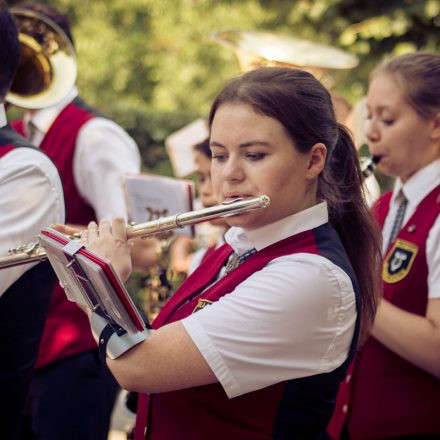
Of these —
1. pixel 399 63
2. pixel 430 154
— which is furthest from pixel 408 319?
pixel 399 63

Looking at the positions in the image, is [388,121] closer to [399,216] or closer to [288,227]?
[399,216]

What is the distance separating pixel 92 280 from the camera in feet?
5.44

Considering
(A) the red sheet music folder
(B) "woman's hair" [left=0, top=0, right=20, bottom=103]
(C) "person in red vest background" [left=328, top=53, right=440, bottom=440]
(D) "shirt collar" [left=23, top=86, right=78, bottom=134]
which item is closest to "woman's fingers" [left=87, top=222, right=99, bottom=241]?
(A) the red sheet music folder

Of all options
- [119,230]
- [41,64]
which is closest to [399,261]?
[119,230]

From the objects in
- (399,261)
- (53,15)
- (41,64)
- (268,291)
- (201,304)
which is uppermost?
(53,15)

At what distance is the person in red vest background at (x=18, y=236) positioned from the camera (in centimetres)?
220

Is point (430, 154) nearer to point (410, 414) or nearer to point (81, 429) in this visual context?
point (410, 414)

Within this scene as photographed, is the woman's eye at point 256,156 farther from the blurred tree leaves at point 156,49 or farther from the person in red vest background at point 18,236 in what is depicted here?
the blurred tree leaves at point 156,49

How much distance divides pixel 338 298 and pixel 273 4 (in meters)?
7.58

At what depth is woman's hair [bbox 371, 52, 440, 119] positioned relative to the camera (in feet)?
8.59

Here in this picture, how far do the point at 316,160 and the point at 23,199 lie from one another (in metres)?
0.83

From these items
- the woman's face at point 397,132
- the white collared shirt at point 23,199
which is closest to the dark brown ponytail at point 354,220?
the woman's face at point 397,132

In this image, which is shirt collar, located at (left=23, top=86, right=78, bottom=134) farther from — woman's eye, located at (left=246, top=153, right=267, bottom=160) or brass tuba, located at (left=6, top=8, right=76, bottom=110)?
woman's eye, located at (left=246, top=153, right=267, bottom=160)

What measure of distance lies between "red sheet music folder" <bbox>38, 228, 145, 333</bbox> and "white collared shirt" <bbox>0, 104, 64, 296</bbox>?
39 centimetres
